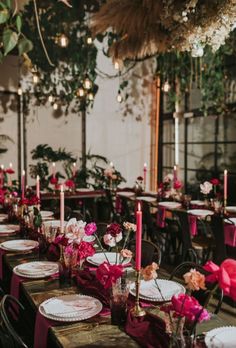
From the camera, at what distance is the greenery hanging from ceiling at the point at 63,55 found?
23.8 ft

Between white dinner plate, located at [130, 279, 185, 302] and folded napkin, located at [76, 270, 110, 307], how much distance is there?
145mm

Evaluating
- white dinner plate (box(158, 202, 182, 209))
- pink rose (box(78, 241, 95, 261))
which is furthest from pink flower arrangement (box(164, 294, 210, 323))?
white dinner plate (box(158, 202, 182, 209))

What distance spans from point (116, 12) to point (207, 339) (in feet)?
11.8

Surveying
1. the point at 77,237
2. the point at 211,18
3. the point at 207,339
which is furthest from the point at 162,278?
the point at 211,18

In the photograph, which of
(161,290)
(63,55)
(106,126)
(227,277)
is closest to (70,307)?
(161,290)

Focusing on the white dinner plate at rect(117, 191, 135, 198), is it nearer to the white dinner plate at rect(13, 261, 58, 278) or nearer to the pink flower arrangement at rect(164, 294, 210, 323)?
the white dinner plate at rect(13, 261, 58, 278)

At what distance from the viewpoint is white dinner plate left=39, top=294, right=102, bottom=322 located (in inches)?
67.4

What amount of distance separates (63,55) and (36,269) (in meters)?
6.10

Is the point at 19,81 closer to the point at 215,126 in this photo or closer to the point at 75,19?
the point at 75,19

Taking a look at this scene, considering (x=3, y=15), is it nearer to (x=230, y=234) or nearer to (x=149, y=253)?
(x=149, y=253)

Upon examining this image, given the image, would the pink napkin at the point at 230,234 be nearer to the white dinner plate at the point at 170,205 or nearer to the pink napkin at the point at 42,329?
the white dinner plate at the point at 170,205

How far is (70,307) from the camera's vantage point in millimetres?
1810

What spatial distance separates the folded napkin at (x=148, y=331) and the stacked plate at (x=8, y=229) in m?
1.93

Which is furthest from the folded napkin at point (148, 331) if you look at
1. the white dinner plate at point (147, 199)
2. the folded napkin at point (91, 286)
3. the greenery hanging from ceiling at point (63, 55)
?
the greenery hanging from ceiling at point (63, 55)
